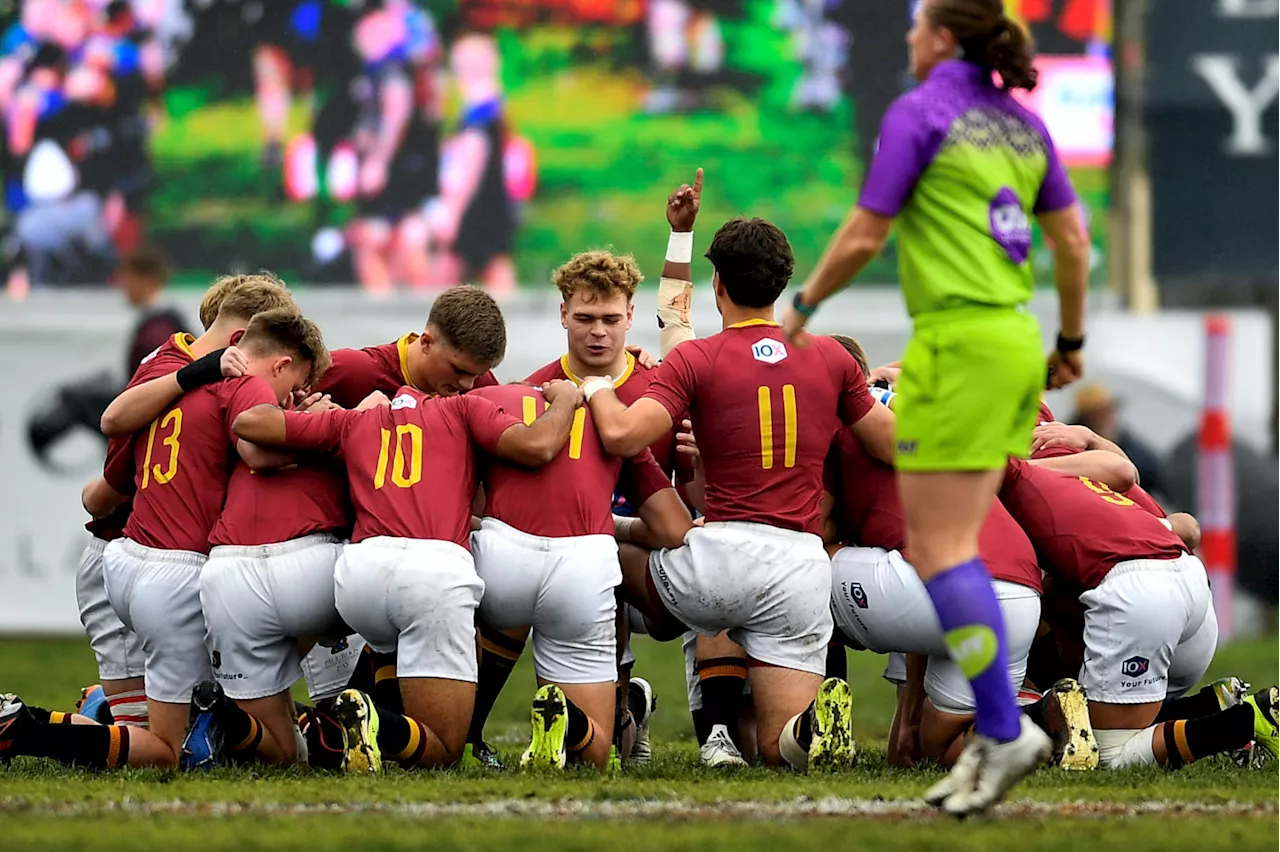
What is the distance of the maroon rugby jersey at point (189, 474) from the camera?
5.91m

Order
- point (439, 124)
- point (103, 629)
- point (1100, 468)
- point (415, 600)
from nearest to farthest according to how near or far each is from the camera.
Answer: point (415, 600), point (1100, 468), point (103, 629), point (439, 124)

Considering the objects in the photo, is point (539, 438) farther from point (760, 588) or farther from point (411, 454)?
point (760, 588)

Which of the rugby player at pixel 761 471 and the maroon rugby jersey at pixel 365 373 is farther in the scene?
the maroon rugby jersey at pixel 365 373

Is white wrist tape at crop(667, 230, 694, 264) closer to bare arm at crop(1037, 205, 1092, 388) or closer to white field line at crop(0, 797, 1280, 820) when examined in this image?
bare arm at crop(1037, 205, 1092, 388)

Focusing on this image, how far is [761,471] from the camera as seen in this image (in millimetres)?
5844

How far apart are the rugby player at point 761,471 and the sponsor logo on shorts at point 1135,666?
990 millimetres

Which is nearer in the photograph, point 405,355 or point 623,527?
point 623,527

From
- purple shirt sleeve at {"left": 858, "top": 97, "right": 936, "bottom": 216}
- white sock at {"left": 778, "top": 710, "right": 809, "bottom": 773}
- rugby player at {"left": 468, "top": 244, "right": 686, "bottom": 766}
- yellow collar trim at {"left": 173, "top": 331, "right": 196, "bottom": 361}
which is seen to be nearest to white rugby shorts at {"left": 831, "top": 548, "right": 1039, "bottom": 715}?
white sock at {"left": 778, "top": 710, "right": 809, "bottom": 773}

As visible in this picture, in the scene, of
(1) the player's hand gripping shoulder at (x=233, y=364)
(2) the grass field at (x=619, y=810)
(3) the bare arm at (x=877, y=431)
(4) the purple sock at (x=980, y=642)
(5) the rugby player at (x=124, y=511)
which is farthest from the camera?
(5) the rugby player at (x=124, y=511)

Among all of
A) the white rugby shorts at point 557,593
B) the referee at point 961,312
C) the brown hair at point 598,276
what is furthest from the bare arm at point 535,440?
the referee at point 961,312

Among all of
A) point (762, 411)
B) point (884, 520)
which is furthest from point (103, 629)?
point (884, 520)

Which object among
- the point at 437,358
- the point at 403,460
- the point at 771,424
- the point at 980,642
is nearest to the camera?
the point at 980,642

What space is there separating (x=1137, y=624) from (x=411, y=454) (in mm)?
2432

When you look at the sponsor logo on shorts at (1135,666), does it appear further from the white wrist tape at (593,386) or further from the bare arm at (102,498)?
the bare arm at (102,498)
